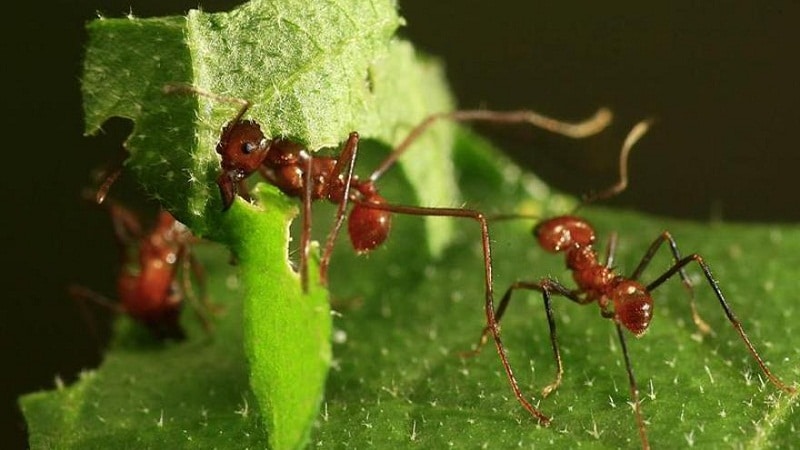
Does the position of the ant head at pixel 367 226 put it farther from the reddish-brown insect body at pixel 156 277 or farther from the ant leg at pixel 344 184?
the reddish-brown insect body at pixel 156 277

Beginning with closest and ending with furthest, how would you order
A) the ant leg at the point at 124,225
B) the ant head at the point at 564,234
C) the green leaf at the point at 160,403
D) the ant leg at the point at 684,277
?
1. the green leaf at the point at 160,403
2. the ant leg at the point at 684,277
3. the ant head at the point at 564,234
4. the ant leg at the point at 124,225

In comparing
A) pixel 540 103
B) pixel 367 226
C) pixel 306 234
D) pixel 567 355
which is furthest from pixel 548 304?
pixel 540 103

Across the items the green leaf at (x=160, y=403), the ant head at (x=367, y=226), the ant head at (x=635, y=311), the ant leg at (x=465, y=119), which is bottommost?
the green leaf at (x=160, y=403)

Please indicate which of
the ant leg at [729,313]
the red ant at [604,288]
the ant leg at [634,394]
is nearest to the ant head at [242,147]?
the red ant at [604,288]

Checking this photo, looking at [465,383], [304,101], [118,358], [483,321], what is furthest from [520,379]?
[118,358]

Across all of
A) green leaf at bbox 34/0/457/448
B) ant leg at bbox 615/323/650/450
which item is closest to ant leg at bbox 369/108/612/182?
green leaf at bbox 34/0/457/448

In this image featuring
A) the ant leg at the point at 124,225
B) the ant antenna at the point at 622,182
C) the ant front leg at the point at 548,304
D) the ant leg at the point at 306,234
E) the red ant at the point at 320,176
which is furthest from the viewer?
the ant leg at the point at 124,225

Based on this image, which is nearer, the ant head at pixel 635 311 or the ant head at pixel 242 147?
the ant head at pixel 242 147

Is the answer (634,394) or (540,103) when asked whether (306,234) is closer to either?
(634,394)

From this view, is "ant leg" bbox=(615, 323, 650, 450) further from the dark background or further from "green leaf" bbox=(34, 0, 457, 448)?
the dark background
